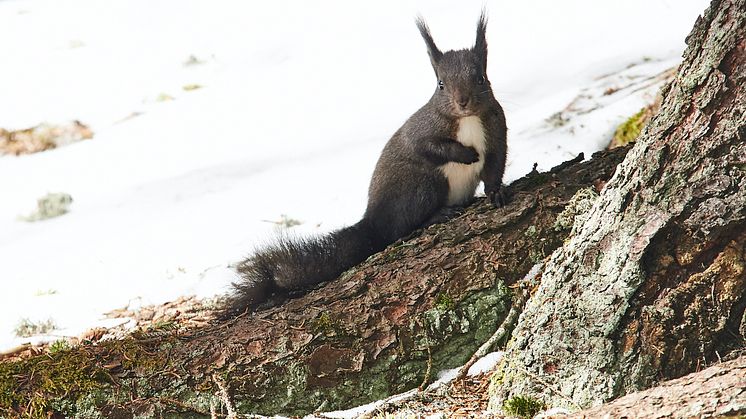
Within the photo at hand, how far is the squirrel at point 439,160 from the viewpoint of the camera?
3969mm

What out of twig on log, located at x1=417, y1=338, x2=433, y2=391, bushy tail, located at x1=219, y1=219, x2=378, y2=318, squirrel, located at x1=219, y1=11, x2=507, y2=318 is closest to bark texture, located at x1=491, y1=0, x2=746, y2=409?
twig on log, located at x1=417, y1=338, x2=433, y2=391

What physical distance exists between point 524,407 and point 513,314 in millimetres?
487

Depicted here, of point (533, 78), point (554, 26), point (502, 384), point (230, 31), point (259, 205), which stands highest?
point (230, 31)

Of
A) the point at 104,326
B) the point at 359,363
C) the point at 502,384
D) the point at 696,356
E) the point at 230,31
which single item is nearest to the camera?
the point at 696,356

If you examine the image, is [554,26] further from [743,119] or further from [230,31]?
Answer: [743,119]

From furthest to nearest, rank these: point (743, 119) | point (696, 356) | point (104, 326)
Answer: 1. point (104, 326)
2. point (696, 356)
3. point (743, 119)

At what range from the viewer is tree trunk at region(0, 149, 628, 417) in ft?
9.97

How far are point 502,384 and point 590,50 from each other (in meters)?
4.62

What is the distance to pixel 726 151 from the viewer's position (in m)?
2.38

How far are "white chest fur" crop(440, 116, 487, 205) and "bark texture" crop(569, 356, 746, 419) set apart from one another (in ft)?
6.54

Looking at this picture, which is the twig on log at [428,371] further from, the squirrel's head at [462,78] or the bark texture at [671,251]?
the squirrel's head at [462,78]

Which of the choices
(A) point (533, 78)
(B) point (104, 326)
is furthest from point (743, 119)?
(A) point (533, 78)

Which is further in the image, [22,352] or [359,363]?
[22,352]

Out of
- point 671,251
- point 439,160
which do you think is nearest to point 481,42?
point 439,160
